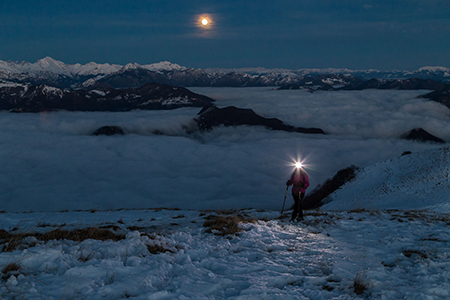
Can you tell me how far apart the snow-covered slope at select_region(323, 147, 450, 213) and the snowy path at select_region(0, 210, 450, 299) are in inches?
720

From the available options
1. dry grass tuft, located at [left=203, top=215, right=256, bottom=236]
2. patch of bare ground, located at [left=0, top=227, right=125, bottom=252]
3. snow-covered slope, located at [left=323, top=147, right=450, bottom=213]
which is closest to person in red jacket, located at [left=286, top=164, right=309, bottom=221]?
dry grass tuft, located at [left=203, top=215, right=256, bottom=236]

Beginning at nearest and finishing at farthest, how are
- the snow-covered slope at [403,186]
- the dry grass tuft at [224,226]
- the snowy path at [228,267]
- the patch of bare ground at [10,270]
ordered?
1. the patch of bare ground at [10,270]
2. the snowy path at [228,267]
3. the dry grass tuft at [224,226]
4. the snow-covered slope at [403,186]

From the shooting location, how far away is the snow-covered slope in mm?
26666

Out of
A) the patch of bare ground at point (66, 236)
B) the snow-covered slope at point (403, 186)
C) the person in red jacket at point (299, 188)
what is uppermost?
the snow-covered slope at point (403, 186)

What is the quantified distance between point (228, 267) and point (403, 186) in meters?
38.4

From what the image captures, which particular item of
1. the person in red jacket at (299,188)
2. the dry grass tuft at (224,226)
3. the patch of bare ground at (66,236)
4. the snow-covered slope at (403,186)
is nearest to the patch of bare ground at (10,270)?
the patch of bare ground at (66,236)

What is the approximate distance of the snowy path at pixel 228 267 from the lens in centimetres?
470

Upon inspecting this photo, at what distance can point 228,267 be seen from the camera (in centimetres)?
629

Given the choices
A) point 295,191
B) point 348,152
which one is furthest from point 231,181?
point 295,191

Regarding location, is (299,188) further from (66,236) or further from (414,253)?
(66,236)

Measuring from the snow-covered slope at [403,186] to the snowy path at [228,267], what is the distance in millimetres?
18277

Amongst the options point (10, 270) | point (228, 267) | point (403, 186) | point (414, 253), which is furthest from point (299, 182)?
point (403, 186)

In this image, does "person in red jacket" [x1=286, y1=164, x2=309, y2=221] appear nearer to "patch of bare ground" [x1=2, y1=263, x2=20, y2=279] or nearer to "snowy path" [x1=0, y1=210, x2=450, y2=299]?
"snowy path" [x1=0, y1=210, x2=450, y2=299]

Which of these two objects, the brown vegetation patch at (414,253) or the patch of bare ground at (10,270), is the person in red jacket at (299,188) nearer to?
the brown vegetation patch at (414,253)
